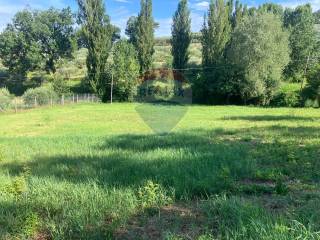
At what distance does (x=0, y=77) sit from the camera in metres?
58.7

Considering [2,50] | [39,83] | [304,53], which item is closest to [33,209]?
[304,53]

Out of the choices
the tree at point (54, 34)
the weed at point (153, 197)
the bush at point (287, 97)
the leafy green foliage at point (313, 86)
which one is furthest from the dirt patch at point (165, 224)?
the tree at point (54, 34)

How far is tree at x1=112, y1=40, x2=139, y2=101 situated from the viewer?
151 feet

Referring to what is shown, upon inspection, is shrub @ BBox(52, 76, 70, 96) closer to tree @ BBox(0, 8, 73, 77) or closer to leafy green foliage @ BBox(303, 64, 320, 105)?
tree @ BBox(0, 8, 73, 77)

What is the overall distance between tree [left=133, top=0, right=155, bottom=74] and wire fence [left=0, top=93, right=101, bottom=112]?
8.23 m

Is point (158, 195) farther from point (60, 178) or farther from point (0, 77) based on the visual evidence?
point (0, 77)

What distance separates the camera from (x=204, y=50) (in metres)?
46.4

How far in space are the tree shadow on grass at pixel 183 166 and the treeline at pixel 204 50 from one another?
2878 cm

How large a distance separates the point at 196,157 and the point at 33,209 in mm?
3755

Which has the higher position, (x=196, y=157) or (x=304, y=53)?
(x=304, y=53)

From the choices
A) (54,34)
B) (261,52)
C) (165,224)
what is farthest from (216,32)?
(165,224)

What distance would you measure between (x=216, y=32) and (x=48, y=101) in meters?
21.6

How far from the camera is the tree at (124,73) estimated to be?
4606 cm

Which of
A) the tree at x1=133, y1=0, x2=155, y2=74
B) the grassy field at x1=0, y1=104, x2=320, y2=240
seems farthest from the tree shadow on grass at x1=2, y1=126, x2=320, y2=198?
the tree at x1=133, y1=0, x2=155, y2=74
